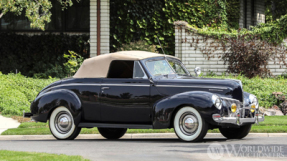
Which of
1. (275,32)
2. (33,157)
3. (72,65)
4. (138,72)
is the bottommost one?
(33,157)

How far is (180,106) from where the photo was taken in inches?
397

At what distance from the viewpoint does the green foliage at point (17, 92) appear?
16.3 meters

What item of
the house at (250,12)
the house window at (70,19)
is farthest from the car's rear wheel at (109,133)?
the house at (250,12)

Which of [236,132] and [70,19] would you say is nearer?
[236,132]

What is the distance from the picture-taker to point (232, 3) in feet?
82.8

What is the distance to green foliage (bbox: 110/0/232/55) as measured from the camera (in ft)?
71.1

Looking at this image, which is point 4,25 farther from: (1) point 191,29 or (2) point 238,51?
(2) point 238,51

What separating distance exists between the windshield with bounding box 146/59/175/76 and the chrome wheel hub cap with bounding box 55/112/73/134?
204 cm

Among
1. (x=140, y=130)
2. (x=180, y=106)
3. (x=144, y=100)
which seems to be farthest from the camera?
(x=140, y=130)

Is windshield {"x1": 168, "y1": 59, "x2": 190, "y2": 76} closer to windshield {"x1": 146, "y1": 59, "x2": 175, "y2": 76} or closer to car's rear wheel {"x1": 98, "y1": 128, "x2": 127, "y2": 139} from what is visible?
windshield {"x1": 146, "y1": 59, "x2": 175, "y2": 76}

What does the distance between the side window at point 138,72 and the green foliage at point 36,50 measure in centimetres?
1210

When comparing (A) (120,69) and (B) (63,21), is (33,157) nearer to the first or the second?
(A) (120,69)

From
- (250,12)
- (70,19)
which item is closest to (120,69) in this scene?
(70,19)

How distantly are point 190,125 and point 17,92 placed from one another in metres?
9.31
